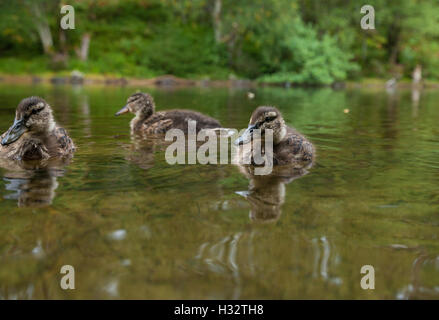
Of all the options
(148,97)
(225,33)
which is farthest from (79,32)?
(148,97)

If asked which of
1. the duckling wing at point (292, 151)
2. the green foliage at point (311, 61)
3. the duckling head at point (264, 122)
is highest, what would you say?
the green foliage at point (311, 61)

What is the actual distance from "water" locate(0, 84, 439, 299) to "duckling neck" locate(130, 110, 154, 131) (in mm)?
3200

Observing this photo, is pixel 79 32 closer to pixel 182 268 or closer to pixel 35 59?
pixel 35 59

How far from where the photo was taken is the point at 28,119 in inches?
241

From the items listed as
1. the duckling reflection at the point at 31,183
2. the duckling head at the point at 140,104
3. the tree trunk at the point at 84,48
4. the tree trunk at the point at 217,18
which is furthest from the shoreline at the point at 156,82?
the duckling reflection at the point at 31,183

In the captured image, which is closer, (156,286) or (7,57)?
(156,286)

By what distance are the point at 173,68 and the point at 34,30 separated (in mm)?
13036

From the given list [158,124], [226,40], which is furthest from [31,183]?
[226,40]

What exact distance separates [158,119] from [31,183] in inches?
188

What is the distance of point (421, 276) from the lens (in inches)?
116

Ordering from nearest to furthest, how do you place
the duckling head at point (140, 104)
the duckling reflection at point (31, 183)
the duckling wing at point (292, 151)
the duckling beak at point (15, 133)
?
the duckling reflection at point (31, 183) → the duckling beak at point (15, 133) → the duckling wing at point (292, 151) → the duckling head at point (140, 104)

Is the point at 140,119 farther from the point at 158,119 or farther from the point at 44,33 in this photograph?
the point at 44,33

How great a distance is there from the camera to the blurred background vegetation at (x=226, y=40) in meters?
37.4

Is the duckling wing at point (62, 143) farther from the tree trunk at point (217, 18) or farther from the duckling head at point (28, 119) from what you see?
the tree trunk at point (217, 18)
